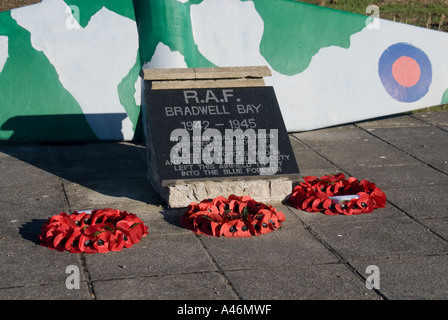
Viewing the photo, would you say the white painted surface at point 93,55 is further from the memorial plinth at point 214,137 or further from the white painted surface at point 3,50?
the memorial plinth at point 214,137

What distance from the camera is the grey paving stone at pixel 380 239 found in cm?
572

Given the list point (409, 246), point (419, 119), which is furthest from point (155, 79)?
point (419, 119)

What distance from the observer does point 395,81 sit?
386 inches

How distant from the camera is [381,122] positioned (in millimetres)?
10250

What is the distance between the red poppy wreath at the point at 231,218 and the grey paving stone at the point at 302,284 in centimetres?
77

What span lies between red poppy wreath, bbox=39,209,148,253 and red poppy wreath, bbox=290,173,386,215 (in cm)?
172

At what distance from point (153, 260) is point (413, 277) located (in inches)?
81.8

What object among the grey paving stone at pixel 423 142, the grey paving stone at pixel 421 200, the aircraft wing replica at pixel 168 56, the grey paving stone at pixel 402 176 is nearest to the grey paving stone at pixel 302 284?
the grey paving stone at pixel 421 200

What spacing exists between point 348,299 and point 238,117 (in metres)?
2.70

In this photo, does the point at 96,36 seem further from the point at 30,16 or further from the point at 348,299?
the point at 348,299

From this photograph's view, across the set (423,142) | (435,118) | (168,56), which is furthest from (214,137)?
(435,118)

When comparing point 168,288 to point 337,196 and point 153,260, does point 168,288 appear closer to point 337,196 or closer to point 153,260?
point 153,260

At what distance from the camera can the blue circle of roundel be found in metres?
9.76

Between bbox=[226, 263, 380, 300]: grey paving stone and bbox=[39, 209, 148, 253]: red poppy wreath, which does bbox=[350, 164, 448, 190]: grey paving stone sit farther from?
bbox=[39, 209, 148, 253]: red poppy wreath
